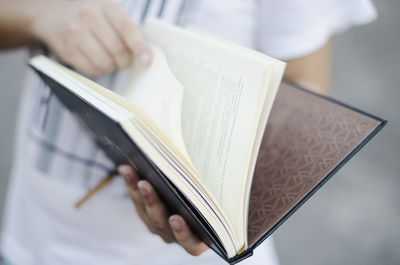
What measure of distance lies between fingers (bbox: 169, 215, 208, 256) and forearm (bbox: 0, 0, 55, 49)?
0.38 m

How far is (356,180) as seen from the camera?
166 centimetres

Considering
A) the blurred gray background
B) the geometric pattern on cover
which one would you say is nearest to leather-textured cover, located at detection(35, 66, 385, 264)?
the geometric pattern on cover

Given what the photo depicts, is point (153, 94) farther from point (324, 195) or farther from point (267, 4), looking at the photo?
point (324, 195)

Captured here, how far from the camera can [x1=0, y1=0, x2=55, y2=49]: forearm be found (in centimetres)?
58

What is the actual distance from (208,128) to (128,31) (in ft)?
0.61

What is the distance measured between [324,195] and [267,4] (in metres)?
1.18

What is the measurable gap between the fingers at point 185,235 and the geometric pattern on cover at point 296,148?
0.24 ft

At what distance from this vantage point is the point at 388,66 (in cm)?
214

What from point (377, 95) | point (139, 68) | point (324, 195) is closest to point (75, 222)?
point (139, 68)

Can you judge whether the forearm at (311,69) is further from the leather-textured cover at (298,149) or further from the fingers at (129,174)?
the fingers at (129,174)

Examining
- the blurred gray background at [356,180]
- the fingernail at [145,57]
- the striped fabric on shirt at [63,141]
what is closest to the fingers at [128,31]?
the fingernail at [145,57]

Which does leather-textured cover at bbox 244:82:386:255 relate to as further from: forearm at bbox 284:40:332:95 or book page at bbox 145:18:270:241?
forearm at bbox 284:40:332:95

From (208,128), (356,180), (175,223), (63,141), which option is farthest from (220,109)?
(356,180)

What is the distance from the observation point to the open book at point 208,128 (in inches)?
12.8
